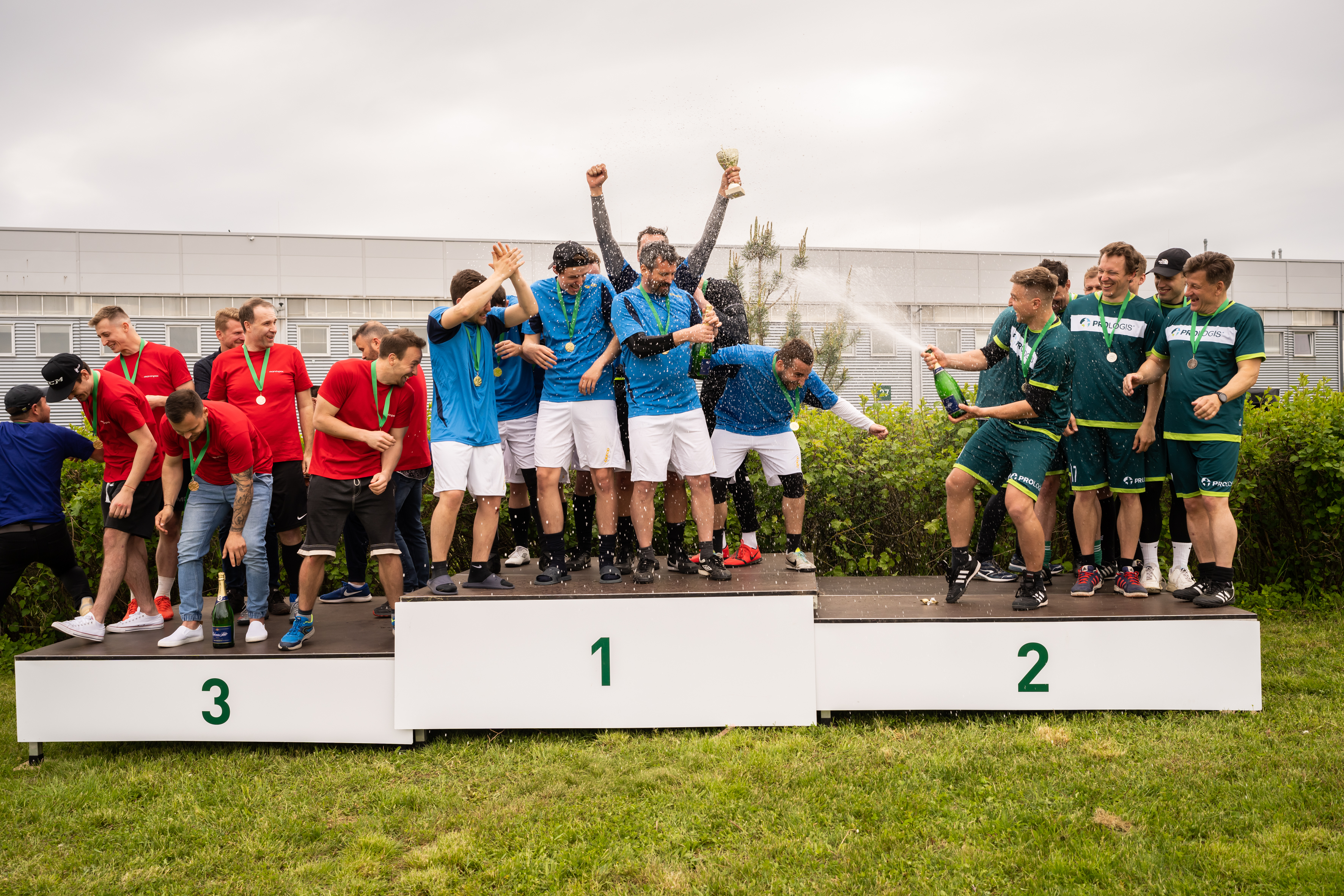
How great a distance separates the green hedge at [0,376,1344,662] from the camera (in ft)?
20.6

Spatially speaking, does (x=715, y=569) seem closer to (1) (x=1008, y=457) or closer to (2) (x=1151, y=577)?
(1) (x=1008, y=457)

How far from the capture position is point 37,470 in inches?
200

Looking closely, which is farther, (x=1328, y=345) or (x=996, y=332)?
(x=1328, y=345)

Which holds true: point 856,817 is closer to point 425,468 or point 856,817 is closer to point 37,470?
point 425,468

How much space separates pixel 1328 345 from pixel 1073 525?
97.6 feet

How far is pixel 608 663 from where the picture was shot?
451cm

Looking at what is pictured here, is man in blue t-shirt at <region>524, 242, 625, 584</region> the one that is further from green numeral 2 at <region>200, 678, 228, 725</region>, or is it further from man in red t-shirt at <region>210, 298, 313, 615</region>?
green numeral 2 at <region>200, 678, 228, 725</region>

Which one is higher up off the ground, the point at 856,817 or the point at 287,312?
the point at 287,312

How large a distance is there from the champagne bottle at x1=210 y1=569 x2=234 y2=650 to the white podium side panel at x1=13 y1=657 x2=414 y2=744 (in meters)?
0.15

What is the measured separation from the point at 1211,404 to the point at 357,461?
4685 millimetres

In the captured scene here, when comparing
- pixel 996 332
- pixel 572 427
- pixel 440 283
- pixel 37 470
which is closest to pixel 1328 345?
pixel 440 283

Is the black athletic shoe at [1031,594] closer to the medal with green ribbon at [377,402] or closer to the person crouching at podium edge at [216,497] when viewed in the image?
the medal with green ribbon at [377,402]

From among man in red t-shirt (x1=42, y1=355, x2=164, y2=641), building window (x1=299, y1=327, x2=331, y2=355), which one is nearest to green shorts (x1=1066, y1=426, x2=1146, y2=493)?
man in red t-shirt (x1=42, y1=355, x2=164, y2=641)

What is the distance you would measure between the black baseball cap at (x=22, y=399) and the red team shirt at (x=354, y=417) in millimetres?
1791
